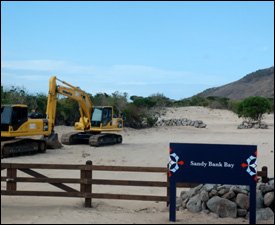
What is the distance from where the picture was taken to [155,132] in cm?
4050

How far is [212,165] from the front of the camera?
365 inches

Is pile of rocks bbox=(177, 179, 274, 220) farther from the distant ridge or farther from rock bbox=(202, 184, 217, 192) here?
the distant ridge

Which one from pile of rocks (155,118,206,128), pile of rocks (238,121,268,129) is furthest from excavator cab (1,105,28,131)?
pile of rocks (238,121,268,129)

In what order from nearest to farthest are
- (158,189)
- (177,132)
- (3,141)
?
(158,189)
(3,141)
(177,132)

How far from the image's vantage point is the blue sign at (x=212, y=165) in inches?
360

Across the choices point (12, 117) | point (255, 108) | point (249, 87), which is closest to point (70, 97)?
point (12, 117)

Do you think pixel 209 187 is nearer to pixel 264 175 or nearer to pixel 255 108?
pixel 264 175

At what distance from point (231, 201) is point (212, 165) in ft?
3.37

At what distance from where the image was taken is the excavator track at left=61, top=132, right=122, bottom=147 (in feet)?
88.5

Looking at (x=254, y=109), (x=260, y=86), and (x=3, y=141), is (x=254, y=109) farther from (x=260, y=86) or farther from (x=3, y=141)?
(x=260, y=86)

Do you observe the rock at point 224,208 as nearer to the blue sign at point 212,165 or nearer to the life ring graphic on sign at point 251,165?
the blue sign at point 212,165

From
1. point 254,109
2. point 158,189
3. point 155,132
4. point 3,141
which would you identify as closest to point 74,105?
point 155,132

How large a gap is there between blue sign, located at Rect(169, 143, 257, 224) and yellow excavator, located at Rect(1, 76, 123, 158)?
1287 cm

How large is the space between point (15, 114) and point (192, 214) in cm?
1389
